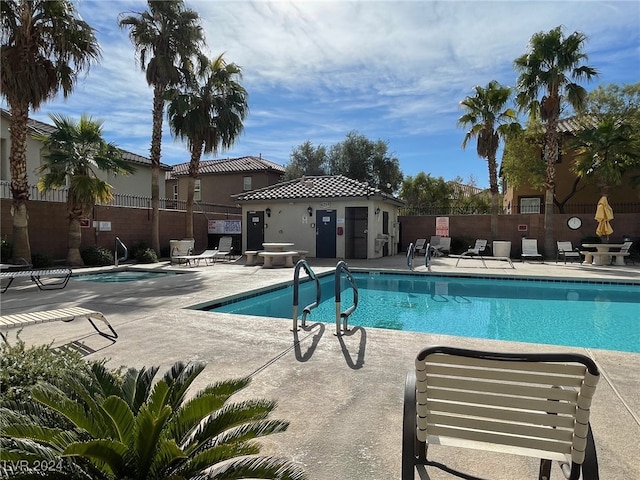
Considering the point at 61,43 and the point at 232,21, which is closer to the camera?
the point at 232,21

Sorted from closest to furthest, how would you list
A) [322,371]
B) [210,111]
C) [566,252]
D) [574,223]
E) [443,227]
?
[322,371], [566,252], [210,111], [574,223], [443,227]

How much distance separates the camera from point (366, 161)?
28.8m

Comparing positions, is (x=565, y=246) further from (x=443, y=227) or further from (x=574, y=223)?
(x=443, y=227)

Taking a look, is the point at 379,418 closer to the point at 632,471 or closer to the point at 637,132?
the point at 632,471

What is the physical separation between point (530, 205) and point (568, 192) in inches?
82.8

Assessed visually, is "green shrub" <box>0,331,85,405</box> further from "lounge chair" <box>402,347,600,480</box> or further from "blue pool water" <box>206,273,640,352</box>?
"blue pool water" <box>206,273,640,352</box>

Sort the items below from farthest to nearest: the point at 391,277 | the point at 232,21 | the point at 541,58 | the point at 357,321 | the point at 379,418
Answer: the point at 541,58 → the point at 391,277 → the point at 232,21 → the point at 357,321 → the point at 379,418

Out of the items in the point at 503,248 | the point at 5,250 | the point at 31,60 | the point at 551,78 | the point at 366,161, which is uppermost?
the point at 551,78

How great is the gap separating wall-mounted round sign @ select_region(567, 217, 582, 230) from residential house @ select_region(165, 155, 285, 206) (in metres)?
20.1

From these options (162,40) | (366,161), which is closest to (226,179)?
(366,161)

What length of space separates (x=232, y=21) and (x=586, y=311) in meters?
10.6

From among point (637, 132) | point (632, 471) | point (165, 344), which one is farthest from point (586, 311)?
point (637, 132)

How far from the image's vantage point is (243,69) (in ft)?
63.0

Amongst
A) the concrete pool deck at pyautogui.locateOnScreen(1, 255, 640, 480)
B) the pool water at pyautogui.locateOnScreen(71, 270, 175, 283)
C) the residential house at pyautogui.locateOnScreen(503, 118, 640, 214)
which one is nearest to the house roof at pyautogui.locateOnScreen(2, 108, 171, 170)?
the pool water at pyautogui.locateOnScreen(71, 270, 175, 283)
